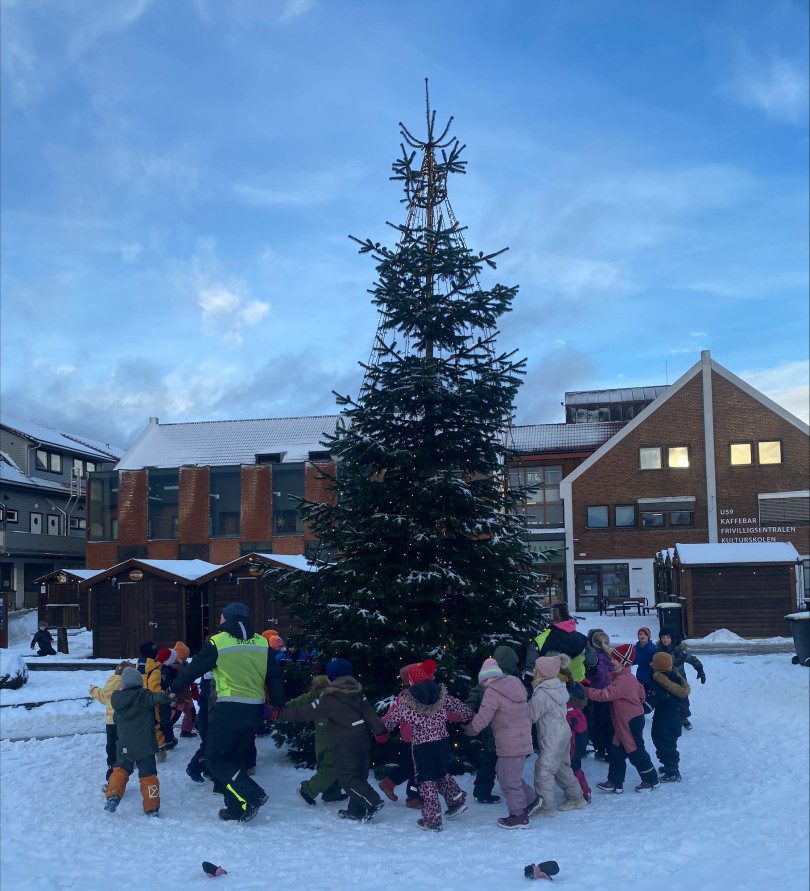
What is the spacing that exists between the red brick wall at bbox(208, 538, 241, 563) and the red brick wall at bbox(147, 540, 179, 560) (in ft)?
6.33

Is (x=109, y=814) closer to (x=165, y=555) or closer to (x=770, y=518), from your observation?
(x=770, y=518)

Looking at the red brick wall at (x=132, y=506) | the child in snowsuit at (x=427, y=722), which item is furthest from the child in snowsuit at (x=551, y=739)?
the red brick wall at (x=132, y=506)

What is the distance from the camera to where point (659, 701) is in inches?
383

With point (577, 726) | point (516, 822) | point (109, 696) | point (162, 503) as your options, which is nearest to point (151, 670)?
point (109, 696)

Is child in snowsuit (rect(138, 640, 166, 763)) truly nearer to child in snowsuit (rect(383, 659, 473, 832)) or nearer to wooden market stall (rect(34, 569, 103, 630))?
child in snowsuit (rect(383, 659, 473, 832))

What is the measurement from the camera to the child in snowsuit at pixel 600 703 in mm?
10051

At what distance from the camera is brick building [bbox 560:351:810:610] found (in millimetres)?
37406

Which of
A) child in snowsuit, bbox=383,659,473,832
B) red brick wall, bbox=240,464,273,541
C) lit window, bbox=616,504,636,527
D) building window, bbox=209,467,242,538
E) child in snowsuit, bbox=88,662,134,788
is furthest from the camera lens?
building window, bbox=209,467,242,538

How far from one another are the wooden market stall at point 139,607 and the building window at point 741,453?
2385 centimetres

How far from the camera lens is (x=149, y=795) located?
8742 mm

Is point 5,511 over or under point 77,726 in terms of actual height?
over

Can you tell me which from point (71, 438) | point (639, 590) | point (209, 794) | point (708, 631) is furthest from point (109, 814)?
point (71, 438)

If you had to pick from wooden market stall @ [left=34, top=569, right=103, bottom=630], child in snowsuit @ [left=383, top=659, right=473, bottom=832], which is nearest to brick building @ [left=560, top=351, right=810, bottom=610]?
wooden market stall @ [left=34, top=569, right=103, bottom=630]

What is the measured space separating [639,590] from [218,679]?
3276cm
